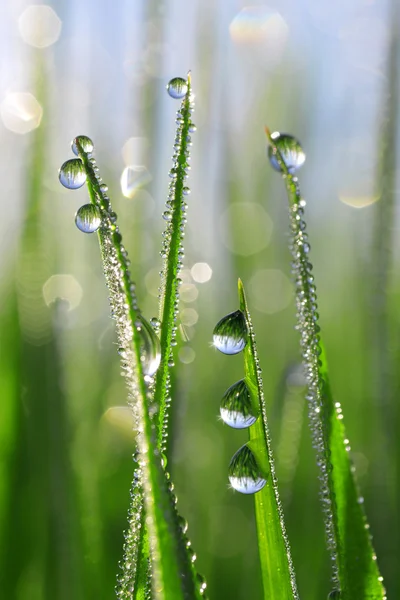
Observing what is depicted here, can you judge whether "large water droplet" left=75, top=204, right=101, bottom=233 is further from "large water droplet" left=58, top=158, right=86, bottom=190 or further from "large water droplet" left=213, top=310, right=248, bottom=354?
"large water droplet" left=213, top=310, right=248, bottom=354

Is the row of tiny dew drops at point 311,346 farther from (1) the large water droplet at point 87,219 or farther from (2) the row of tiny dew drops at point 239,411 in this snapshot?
(1) the large water droplet at point 87,219

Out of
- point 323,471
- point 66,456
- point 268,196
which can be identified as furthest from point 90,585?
point 268,196

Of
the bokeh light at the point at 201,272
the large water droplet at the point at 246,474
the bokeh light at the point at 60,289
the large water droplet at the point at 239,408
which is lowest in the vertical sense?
the large water droplet at the point at 246,474

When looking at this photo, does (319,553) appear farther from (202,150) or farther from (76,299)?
(202,150)

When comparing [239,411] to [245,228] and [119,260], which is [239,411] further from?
[245,228]

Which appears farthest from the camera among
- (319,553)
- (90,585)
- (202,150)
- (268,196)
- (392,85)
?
(268,196)

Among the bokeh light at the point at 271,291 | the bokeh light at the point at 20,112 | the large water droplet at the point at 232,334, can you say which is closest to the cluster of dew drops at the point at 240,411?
the large water droplet at the point at 232,334
